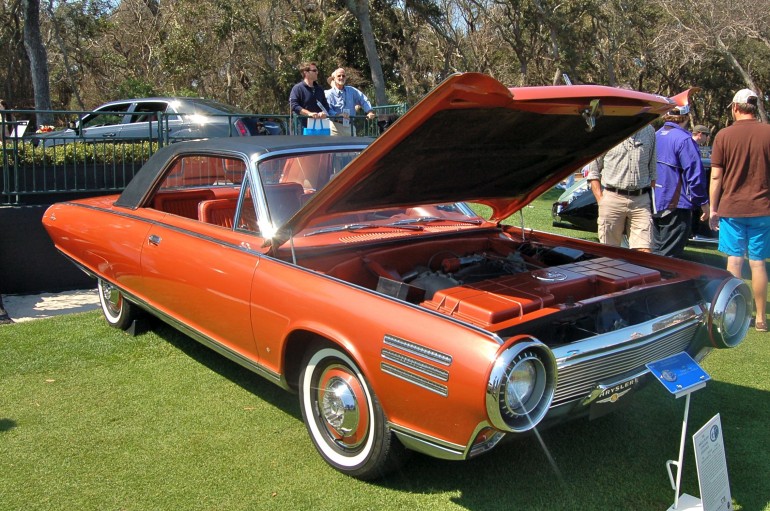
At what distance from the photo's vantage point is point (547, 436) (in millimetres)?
3648

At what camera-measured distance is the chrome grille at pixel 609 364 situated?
9.13 ft

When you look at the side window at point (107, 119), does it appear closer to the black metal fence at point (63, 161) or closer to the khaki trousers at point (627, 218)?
the black metal fence at point (63, 161)

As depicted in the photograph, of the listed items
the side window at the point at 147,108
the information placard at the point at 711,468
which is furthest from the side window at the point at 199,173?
the side window at the point at 147,108

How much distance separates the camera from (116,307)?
5.44 m

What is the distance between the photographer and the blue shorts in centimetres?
541

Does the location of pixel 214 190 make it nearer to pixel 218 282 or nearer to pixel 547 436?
pixel 218 282

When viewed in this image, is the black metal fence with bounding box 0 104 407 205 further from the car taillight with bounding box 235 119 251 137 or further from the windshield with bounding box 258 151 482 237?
the windshield with bounding box 258 151 482 237

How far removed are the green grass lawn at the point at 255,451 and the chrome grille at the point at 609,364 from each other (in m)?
0.27

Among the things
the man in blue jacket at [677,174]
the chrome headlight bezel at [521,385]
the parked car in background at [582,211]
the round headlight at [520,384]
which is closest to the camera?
the chrome headlight bezel at [521,385]

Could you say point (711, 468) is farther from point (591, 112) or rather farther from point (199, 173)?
point (199, 173)

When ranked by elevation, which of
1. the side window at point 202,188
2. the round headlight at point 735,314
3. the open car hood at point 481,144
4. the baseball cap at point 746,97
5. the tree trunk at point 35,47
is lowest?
the round headlight at point 735,314

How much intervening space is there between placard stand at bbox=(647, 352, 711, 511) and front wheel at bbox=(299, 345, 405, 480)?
1.14 meters

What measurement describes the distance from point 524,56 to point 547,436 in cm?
2761

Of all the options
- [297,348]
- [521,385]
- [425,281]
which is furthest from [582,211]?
[521,385]
